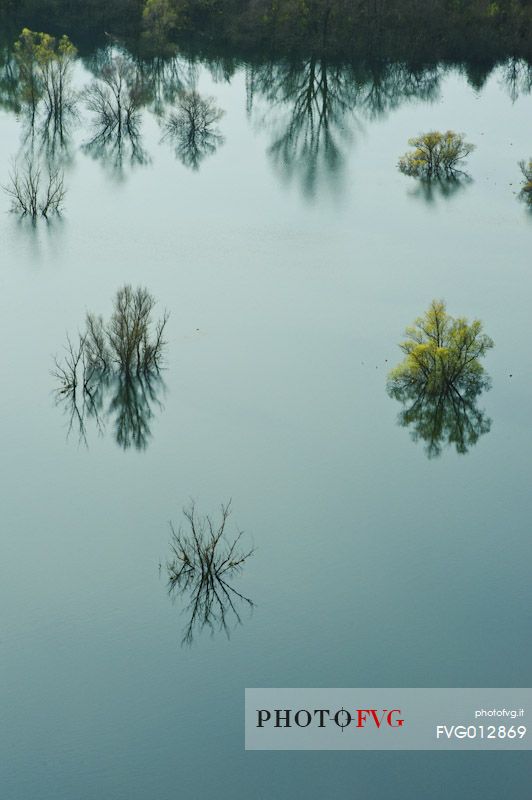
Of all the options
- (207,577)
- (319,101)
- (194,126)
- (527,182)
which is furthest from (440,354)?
(319,101)

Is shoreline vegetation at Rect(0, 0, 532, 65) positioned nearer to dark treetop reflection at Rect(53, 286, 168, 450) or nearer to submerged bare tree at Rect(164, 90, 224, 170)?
submerged bare tree at Rect(164, 90, 224, 170)

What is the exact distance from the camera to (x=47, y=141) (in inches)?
3182

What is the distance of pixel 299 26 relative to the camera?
Answer: 100 metres

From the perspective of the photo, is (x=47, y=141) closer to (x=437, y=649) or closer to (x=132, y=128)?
(x=132, y=128)

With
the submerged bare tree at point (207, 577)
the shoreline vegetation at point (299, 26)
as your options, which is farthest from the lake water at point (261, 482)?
the shoreline vegetation at point (299, 26)

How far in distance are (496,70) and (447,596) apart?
6452 cm

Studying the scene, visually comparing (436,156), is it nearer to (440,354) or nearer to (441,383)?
(441,383)

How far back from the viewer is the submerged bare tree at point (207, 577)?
39.4 m

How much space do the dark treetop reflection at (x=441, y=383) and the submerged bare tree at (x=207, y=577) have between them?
1102 cm

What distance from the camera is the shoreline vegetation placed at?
98188mm

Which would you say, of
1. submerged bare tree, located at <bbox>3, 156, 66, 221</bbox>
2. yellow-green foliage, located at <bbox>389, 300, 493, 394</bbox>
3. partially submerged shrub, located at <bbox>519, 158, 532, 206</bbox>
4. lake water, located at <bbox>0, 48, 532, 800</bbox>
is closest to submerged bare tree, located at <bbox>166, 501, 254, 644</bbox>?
lake water, located at <bbox>0, 48, 532, 800</bbox>

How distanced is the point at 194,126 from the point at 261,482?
41728mm

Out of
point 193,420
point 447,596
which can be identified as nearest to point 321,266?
point 193,420

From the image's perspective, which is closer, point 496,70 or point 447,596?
point 447,596
